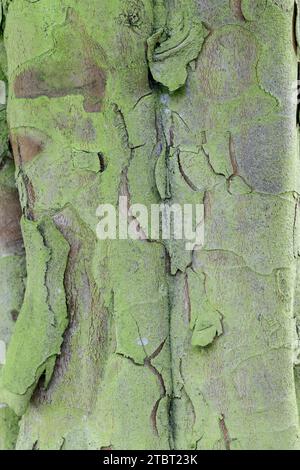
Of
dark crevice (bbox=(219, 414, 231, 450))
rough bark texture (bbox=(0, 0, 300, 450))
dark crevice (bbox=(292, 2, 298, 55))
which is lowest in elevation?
dark crevice (bbox=(219, 414, 231, 450))

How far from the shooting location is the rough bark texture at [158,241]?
38.3 inches

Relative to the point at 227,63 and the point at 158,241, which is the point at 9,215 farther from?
the point at 227,63

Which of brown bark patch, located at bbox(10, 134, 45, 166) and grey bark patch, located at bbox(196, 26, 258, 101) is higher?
grey bark patch, located at bbox(196, 26, 258, 101)

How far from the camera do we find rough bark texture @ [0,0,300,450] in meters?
0.97

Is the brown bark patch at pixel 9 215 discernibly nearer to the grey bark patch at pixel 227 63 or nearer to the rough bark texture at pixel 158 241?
the rough bark texture at pixel 158 241

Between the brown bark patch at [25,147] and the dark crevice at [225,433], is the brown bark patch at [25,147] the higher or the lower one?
the higher one

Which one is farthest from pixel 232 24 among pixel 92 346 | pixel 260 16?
pixel 92 346

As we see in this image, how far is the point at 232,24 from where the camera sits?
98cm

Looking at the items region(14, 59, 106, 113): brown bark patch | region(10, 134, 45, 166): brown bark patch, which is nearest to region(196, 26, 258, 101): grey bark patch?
region(14, 59, 106, 113): brown bark patch

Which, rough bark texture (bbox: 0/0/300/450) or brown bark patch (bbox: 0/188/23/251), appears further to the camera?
brown bark patch (bbox: 0/188/23/251)

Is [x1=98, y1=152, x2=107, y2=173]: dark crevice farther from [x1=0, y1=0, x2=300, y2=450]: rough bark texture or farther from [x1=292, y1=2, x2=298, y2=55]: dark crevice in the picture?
[x1=292, y1=2, x2=298, y2=55]: dark crevice

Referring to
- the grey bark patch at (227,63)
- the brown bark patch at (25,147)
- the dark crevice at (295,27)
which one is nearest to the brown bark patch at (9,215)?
the brown bark patch at (25,147)

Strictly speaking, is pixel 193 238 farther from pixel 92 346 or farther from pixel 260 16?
pixel 260 16
